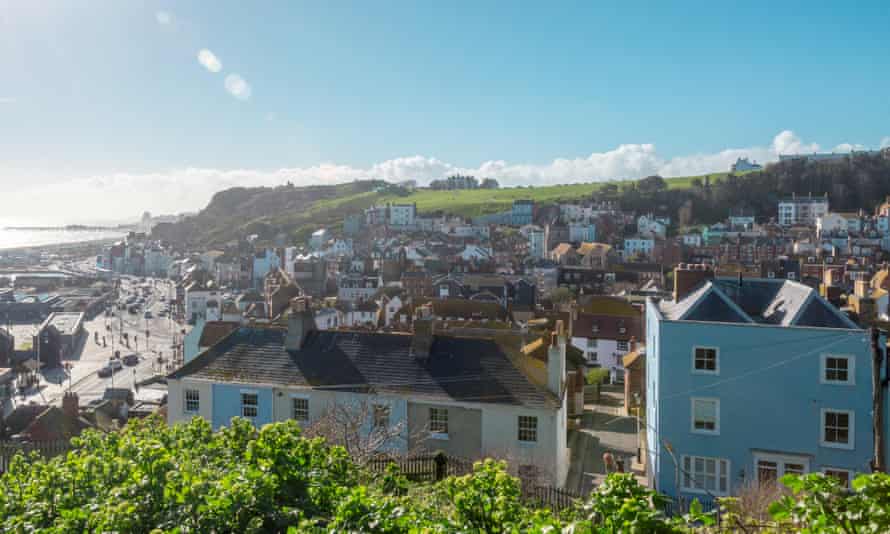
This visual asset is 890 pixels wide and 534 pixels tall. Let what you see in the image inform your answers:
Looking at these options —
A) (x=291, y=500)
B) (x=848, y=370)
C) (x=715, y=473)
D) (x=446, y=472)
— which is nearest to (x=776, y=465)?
(x=715, y=473)

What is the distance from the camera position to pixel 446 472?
1794 centimetres

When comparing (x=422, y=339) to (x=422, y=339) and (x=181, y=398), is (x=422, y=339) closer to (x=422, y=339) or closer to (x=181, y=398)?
(x=422, y=339)

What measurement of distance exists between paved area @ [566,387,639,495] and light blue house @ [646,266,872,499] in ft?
9.80

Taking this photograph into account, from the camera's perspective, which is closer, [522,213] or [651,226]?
[651,226]

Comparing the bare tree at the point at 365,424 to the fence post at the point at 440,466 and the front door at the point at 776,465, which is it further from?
the front door at the point at 776,465

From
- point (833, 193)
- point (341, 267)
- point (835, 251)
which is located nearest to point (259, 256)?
point (341, 267)

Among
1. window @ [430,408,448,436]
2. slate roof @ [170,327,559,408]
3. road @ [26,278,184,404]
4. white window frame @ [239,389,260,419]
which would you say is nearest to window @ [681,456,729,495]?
slate roof @ [170,327,559,408]

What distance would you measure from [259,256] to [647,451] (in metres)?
110

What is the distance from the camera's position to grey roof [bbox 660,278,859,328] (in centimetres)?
2050

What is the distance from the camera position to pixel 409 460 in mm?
18422

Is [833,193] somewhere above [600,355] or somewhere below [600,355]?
above

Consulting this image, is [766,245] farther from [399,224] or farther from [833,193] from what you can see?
[399,224]

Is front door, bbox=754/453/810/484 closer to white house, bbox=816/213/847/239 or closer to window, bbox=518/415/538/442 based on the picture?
window, bbox=518/415/538/442

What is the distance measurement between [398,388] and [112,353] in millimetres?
70582
